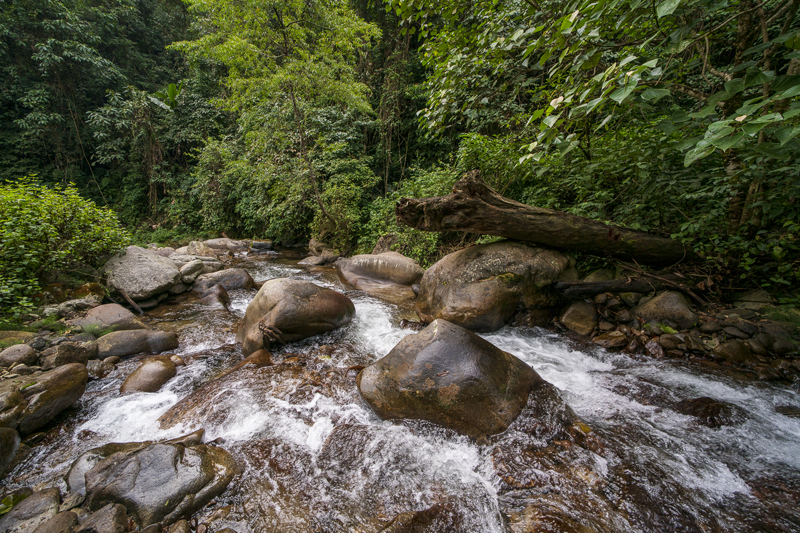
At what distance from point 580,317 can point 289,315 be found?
12.8 feet

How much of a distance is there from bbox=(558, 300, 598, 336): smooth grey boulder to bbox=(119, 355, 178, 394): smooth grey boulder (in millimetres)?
4941

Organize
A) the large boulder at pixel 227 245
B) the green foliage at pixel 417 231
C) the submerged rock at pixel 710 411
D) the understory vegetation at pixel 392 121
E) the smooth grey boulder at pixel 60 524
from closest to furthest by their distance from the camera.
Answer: the smooth grey boulder at pixel 60 524
the understory vegetation at pixel 392 121
the submerged rock at pixel 710 411
the green foliage at pixel 417 231
the large boulder at pixel 227 245

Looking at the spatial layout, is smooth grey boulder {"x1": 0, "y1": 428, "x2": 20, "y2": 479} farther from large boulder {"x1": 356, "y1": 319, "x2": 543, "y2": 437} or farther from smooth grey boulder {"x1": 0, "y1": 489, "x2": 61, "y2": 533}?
large boulder {"x1": 356, "y1": 319, "x2": 543, "y2": 437}

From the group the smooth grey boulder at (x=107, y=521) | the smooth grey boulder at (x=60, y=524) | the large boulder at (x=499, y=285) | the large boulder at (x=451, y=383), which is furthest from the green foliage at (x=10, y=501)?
the large boulder at (x=499, y=285)

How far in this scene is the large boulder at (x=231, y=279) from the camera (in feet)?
21.5

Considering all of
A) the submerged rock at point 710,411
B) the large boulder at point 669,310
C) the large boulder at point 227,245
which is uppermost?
the large boulder at point 669,310

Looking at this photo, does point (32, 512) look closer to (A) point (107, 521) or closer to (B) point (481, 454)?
(A) point (107, 521)

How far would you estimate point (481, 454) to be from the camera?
228 centimetres

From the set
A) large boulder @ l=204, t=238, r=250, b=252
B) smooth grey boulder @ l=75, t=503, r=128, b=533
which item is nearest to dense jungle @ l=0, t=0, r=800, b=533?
smooth grey boulder @ l=75, t=503, r=128, b=533

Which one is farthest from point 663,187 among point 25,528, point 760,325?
point 25,528

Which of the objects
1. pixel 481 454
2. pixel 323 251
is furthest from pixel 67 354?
pixel 323 251

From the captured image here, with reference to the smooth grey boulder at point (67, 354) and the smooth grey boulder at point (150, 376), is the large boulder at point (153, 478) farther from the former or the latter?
the smooth grey boulder at point (67, 354)

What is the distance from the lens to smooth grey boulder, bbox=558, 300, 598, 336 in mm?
3988

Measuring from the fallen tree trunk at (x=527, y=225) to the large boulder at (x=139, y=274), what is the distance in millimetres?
4670
